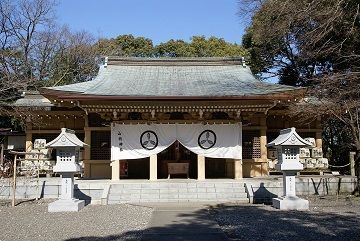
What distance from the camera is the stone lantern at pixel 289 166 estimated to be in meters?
10.9

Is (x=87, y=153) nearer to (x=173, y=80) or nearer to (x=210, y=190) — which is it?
(x=173, y=80)

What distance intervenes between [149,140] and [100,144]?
7.48 feet

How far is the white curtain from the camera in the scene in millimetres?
15203

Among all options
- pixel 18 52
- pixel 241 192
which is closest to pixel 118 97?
pixel 241 192

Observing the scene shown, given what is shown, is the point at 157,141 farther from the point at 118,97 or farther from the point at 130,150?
the point at 118,97

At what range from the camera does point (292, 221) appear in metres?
8.90

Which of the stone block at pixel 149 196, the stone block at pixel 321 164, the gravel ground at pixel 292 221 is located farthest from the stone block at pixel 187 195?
the stone block at pixel 321 164

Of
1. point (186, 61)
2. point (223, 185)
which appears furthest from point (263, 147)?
point (186, 61)

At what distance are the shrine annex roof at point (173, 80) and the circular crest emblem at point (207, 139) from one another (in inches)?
62.9

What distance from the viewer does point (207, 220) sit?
9.10 meters

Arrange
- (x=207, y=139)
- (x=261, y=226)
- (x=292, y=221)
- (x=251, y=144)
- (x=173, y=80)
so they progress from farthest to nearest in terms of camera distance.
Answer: (x=173, y=80)
(x=251, y=144)
(x=207, y=139)
(x=292, y=221)
(x=261, y=226)

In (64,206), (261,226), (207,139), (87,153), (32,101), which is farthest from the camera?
(32,101)

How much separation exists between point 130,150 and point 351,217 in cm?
840

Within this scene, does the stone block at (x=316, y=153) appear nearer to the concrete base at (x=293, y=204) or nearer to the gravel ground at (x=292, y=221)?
the gravel ground at (x=292, y=221)
